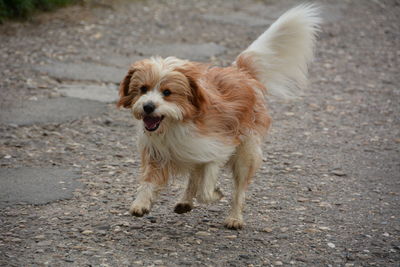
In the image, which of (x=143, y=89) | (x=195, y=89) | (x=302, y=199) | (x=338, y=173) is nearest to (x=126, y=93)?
(x=143, y=89)

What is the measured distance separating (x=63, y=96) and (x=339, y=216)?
384 cm

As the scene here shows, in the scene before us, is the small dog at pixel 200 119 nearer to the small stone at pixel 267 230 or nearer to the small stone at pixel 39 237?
the small stone at pixel 267 230

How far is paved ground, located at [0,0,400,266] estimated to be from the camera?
4363 mm

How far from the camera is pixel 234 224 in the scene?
480cm

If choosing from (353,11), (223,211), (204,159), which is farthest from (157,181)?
(353,11)

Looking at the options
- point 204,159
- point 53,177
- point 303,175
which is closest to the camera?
point 204,159

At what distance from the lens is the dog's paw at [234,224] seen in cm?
480

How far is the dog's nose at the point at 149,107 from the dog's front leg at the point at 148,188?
51cm

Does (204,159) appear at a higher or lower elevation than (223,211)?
higher

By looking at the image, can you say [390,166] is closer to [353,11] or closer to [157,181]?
[157,181]

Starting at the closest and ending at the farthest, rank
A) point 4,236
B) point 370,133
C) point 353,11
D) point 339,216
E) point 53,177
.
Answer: point 4,236 < point 339,216 < point 53,177 < point 370,133 < point 353,11

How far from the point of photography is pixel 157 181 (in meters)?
4.60

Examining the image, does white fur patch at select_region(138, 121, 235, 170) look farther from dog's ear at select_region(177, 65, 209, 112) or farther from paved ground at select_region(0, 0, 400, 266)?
paved ground at select_region(0, 0, 400, 266)

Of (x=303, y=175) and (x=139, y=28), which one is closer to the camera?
(x=303, y=175)
